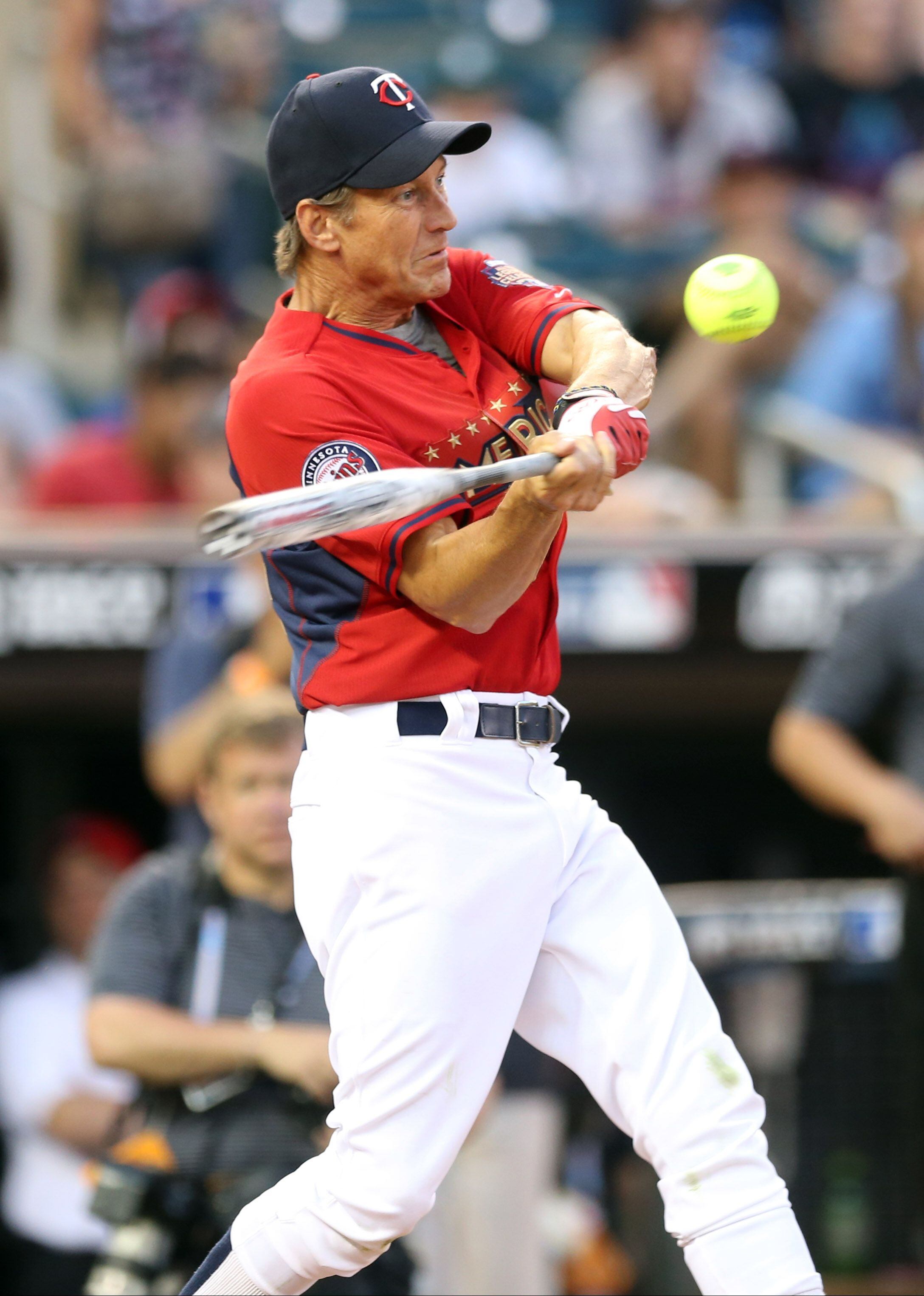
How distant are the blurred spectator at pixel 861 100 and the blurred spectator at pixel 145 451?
3.08 m

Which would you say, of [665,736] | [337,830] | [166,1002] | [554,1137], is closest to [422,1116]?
[337,830]

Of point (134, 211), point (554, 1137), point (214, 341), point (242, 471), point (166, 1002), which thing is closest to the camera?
→ point (242, 471)

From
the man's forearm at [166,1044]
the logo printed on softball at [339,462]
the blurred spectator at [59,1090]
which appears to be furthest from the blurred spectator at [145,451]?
the logo printed on softball at [339,462]

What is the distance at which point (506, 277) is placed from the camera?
2.96 metres

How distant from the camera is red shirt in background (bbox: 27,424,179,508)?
607cm

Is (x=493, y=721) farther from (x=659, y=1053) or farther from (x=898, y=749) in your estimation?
(x=898, y=749)

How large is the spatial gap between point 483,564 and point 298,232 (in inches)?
Answer: 25.5

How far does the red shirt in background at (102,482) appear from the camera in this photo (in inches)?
239

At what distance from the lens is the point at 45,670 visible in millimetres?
5656

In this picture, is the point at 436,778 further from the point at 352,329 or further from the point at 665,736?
the point at 665,736

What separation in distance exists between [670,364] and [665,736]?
1.30m

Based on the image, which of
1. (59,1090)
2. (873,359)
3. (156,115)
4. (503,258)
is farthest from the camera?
(156,115)

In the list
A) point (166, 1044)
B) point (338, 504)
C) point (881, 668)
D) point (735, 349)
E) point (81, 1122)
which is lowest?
point (81, 1122)

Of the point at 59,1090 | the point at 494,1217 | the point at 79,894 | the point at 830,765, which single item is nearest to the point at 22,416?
the point at 79,894
